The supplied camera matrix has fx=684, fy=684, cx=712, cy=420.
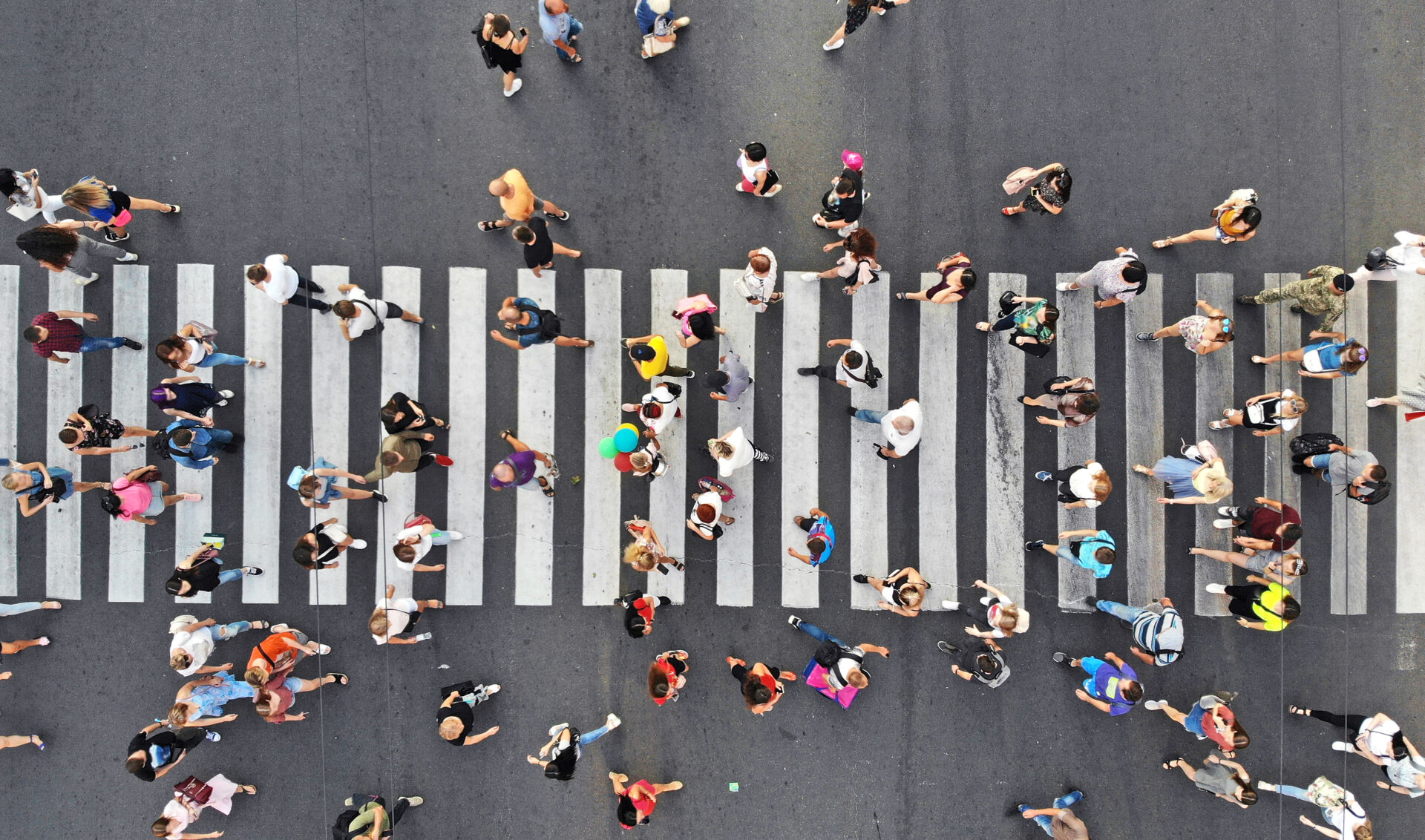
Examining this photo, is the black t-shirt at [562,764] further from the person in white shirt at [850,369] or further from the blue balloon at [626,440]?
the person in white shirt at [850,369]

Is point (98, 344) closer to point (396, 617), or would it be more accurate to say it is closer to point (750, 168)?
point (396, 617)

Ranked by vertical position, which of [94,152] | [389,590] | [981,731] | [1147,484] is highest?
[94,152]

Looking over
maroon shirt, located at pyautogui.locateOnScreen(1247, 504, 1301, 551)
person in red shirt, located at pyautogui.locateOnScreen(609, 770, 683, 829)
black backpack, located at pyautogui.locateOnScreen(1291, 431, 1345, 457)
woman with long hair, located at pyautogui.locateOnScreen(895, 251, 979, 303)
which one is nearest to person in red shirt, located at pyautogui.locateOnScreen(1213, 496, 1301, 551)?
maroon shirt, located at pyautogui.locateOnScreen(1247, 504, 1301, 551)

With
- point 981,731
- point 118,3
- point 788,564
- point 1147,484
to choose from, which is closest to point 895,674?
point 981,731

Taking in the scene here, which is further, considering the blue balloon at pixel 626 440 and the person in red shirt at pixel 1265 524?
the person in red shirt at pixel 1265 524

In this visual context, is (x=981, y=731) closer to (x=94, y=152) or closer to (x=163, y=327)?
(x=163, y=327)

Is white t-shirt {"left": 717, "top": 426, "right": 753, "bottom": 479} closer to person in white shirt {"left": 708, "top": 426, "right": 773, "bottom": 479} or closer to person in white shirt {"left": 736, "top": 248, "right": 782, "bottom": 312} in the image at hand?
person in white shirt {"left": 708, "top": 426, "right": 773, "bottom": 479}

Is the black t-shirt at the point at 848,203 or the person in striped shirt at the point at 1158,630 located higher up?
the black t-shirt at the point at 848,203

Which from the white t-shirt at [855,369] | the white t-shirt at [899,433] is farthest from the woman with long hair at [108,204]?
the white t-shirt at [899,433]
